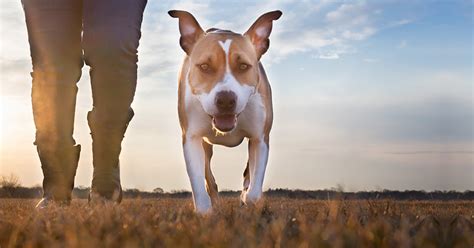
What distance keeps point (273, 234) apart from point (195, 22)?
3778 millimetres

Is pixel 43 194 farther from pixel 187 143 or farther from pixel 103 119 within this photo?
pixel 187 143

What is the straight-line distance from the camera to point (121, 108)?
675 cm

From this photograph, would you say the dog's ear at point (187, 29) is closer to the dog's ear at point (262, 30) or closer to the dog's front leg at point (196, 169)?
the dog's ear at point (262, 30)

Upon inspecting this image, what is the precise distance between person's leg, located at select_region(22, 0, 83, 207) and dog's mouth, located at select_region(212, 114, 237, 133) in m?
1.76

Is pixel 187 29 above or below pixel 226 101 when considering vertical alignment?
above

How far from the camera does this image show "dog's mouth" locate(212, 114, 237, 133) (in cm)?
616

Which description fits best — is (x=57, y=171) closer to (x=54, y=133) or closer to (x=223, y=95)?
(x=54, y=133)

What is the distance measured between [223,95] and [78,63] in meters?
2.02

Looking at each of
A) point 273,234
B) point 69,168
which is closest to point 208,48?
point 69,168

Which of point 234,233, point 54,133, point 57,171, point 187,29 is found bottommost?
point 234,233

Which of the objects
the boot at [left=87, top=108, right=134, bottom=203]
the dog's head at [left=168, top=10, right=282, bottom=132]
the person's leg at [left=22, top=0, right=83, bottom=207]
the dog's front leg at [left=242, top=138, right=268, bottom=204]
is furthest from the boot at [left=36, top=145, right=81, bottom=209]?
the dog's front leg at [left=242, top=138, right=268, bottom=204]

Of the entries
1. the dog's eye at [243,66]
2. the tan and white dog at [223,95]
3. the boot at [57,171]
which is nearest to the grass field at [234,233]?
the tan and white dog at [223,95]

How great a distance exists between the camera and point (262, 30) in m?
6.61

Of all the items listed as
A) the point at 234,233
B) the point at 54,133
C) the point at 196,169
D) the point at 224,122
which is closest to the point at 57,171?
the point at 54,133
